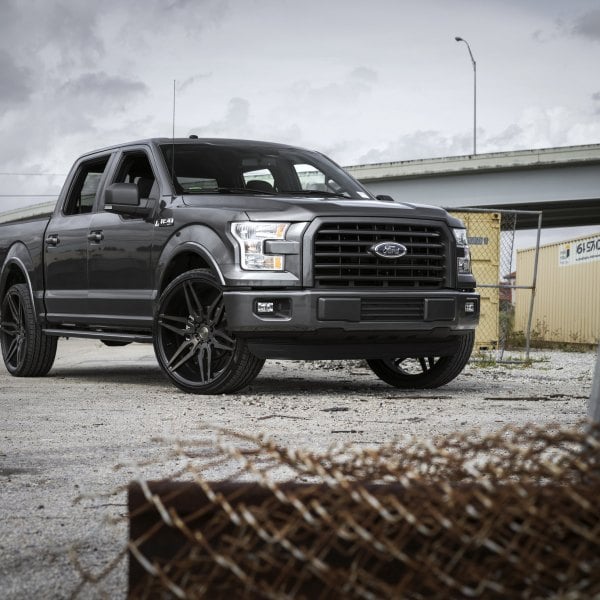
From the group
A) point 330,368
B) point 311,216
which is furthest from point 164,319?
point 330,368

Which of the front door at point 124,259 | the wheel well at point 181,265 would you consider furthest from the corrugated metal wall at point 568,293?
the wheel well at point 181,265

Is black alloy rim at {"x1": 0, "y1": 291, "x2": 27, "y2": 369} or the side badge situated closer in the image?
the side badge

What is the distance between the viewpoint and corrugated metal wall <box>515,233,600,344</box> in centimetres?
2784

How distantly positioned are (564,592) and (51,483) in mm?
3573

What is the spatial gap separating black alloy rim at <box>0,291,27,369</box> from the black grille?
4.11m

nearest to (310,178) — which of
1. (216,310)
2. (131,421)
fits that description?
(216,310)

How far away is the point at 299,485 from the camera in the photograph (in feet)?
7.06

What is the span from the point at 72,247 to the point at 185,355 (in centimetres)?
218

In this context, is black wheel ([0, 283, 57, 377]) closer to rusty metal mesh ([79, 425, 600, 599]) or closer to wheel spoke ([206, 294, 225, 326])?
wheel spoke ([206, 294, 225, 326])

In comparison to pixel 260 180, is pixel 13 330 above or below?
below

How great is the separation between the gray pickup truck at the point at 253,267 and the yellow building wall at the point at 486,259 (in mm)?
8062

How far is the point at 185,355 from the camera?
30.3 ft

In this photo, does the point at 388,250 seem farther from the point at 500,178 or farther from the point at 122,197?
the point at 500,178

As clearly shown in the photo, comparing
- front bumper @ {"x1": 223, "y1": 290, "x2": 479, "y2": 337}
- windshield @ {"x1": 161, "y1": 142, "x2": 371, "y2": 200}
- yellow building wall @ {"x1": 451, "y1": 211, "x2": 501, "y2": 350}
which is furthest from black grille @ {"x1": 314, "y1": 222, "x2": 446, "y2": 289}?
yellow building wall @ {"x1": 451, "y1": 211, "x2": 501, "y2": 350}
